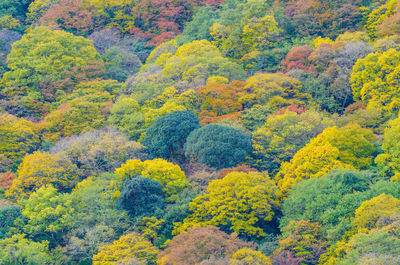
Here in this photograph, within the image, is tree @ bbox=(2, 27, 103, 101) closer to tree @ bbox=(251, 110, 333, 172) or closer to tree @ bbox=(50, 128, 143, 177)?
tree @ bbox=(50, 128, 143, 177)

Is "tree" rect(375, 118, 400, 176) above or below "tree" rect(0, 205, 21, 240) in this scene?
above

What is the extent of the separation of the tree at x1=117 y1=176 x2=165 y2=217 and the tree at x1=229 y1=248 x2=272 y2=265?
9.20 meters

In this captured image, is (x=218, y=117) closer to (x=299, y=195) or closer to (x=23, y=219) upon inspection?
(x=299, y=195)

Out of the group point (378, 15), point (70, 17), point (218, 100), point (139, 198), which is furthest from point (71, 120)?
point (378, 15)

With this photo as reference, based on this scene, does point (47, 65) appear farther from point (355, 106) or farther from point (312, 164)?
point (312, 164)

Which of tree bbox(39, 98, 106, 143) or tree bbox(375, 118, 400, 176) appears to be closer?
tree bbox(375, 118, 400, 176)

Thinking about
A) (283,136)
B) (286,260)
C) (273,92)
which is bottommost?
(286,260)

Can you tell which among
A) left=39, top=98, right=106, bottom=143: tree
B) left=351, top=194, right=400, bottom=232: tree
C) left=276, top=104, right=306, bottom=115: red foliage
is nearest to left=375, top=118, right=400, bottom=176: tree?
left=351, top=194, right=400, bottom=232: tree

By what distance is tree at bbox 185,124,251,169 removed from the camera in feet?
137

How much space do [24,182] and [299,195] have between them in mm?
20264

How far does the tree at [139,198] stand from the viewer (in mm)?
37062

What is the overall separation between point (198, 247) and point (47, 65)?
33.3 metres

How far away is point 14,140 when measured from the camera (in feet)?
150

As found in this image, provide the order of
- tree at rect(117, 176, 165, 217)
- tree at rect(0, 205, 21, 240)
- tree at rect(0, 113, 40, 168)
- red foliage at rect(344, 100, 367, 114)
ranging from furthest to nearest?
red foliage at rect(344, 100, 367, 114) < tree at rect(0, 113, 40, 168) < tree at rect(117, 176, 165, 217) < tree at rect(0, 205, 21, 240)
